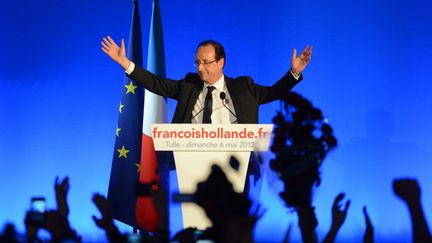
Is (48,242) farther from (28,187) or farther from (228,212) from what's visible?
(28,187)

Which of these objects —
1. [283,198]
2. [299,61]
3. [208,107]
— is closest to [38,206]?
[283,198]

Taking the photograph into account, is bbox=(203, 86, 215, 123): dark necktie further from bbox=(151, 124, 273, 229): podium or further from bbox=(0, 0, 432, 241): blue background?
bbox=(0, 0, 432, 241): blue background

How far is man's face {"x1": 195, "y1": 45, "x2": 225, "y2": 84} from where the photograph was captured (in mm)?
2994

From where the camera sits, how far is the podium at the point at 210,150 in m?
2.42

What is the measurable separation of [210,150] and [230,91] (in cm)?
66

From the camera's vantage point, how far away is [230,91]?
3.03 m

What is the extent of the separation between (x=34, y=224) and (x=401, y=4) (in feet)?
11.3

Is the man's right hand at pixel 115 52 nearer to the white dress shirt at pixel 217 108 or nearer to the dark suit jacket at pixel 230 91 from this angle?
the dark suit jacket at pixel 230 91

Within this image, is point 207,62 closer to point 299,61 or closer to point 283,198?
point 299,61

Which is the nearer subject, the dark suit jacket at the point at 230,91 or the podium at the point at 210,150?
the podium at the point at 210,150

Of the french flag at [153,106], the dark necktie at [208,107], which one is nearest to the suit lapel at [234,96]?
the dark necktie at [208,107]

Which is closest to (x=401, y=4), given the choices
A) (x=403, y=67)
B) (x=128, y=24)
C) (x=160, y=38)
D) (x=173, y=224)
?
(x=403, y=67)

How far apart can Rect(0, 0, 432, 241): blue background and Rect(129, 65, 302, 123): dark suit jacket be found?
1217 mm

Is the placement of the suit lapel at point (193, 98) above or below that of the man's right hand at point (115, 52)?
below
